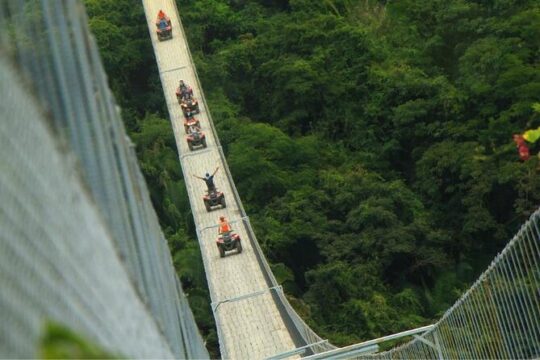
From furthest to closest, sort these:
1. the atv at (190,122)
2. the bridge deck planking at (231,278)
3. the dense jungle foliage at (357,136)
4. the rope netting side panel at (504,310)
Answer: the atv at (190,122) < the dense jungle foliage at (357,136) < the bridge deck planking at (231,278) < the rope netting side panel at (504,310)

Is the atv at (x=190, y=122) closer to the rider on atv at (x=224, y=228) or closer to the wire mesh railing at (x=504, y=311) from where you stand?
the rider on atv at (x=224, y=228)

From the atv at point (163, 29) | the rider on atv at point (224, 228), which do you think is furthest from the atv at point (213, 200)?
the atv at point (163, 29)

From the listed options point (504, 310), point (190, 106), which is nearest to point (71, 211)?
point (504, 310)

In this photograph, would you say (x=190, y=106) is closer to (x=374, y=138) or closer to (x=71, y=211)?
(x=374, y=138)

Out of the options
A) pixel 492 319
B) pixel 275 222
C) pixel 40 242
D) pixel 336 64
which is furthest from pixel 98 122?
pixel 336 64

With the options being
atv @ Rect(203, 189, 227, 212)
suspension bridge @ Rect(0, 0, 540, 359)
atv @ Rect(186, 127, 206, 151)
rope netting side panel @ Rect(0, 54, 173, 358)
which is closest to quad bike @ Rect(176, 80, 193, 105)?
atv @ Rect(186, 127, 206, 151)

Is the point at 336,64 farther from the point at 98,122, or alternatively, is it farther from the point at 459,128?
the point at 98,122
